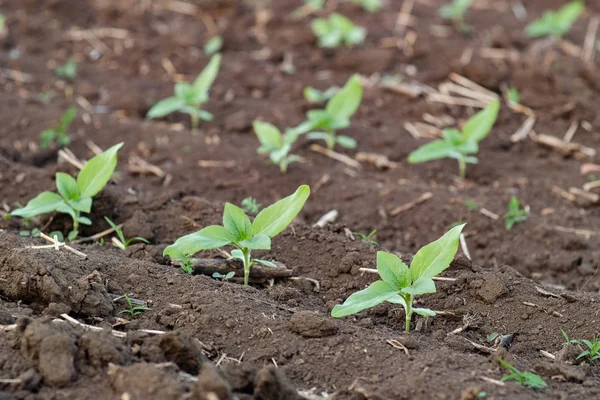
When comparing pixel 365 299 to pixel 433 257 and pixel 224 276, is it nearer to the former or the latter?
pixel 433 257

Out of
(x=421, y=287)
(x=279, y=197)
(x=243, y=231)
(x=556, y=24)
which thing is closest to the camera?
(x=421, y=287)

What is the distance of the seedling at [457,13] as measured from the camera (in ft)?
21.4

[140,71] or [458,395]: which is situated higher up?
[458,395]

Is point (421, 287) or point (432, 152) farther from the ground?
point (421, 287)

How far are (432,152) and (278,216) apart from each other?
1.61m

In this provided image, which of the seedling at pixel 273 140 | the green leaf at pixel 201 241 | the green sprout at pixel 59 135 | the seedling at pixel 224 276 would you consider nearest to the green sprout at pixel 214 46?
the green sprout at pixel 59 135

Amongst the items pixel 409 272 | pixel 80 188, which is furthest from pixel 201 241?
pixel 80 188

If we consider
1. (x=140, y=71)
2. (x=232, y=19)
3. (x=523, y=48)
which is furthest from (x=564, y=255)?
(x=232, y=19)

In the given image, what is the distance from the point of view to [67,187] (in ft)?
11.1

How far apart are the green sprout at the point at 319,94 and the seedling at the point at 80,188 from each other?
1.84m

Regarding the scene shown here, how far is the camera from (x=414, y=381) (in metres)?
2.39

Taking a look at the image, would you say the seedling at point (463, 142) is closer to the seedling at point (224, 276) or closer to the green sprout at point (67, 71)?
the seedling at point (224, 276)

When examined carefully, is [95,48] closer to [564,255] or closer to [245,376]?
[564,255]

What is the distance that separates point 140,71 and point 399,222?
2.76 metres
